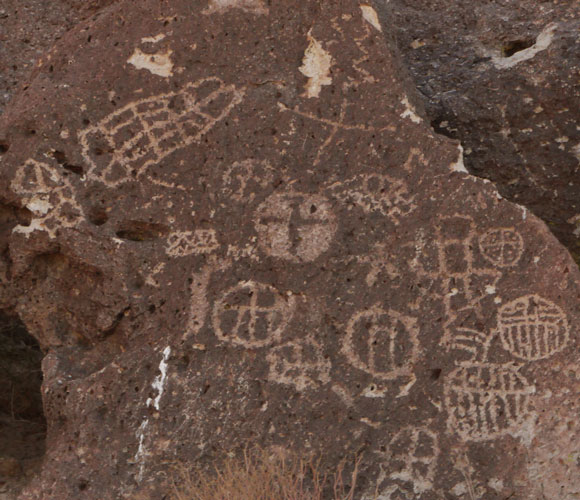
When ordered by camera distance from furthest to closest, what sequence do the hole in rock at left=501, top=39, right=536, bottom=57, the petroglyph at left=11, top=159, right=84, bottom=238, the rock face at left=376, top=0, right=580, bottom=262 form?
1. the hole in rock at left=501, top=39, right=536, bottom=57
2. the rock face at left=376, top=0, right=580, bottom=262
3. the petroglyph at left=11, top=159, right=84, bottom=238

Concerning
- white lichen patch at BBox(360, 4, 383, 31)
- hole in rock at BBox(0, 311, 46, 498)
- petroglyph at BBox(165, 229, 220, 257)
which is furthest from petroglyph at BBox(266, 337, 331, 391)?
hole in rock at BBox(0, 311, 46, 498)

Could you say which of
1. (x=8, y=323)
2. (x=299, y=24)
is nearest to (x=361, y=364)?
(x=299, y=24)

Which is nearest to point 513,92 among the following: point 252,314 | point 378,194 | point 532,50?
point 532,50

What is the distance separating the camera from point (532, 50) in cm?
379

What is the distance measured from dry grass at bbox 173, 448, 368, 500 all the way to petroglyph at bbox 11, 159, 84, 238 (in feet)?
2.97

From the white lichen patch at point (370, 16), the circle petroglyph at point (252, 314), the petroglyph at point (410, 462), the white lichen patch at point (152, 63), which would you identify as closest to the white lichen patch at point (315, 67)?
Result: the white lichen patch at point (370, 16)

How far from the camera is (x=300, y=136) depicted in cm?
299

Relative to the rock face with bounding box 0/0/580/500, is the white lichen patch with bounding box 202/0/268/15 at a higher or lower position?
higher

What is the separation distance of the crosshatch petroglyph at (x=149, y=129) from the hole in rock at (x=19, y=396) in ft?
4.24

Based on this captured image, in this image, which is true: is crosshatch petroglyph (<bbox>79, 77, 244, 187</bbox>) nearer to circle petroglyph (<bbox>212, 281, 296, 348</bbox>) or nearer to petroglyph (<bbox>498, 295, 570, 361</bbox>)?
circle petroglyph (<bbox>212, 281, 296, 348</bbox>)

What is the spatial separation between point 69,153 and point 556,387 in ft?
5.90

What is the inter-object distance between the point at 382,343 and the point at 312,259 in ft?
1.19

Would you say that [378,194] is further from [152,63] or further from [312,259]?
[152,63]

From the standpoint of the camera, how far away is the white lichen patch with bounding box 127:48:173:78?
299 centimetres
